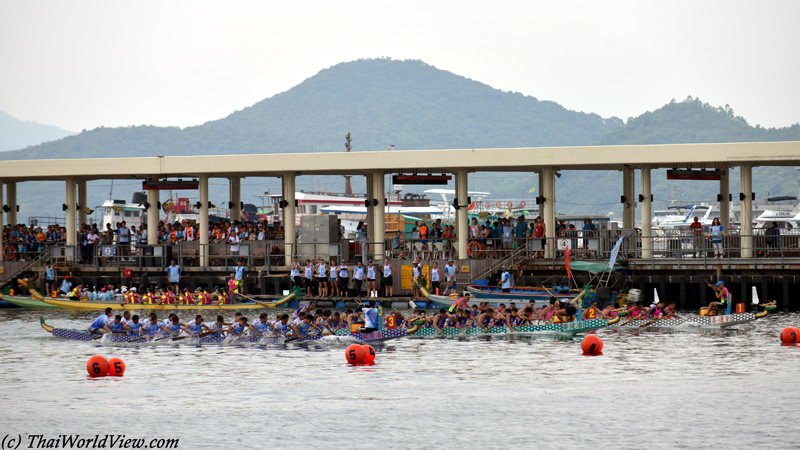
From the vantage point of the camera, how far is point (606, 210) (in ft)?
575

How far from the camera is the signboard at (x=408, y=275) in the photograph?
35.8 m

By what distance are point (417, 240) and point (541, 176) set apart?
6.62 meters

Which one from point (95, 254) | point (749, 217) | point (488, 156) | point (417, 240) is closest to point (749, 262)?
point (749, 217)

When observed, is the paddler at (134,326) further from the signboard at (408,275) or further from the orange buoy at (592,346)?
the orange buoy at (592,346)

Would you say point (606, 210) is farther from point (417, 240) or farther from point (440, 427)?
point (440, 427)

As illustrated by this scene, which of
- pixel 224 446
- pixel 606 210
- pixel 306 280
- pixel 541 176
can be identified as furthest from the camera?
pixel 606 210

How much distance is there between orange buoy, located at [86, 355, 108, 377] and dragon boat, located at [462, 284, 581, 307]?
1511 centimetres

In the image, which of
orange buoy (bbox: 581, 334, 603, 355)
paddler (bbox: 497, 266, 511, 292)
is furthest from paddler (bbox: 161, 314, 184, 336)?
orange buoy (bbox: 581, 334, 603, 355)

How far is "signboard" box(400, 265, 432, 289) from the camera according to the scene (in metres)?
35.8

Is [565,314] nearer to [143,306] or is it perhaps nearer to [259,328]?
[259,328]

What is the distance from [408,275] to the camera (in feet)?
118

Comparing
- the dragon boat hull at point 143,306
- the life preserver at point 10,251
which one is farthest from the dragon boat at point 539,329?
the life preserver at point 10,251

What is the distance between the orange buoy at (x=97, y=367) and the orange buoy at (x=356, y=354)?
633 cm

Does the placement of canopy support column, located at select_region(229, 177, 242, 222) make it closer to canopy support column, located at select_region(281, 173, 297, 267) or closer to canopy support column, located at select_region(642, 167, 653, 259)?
canopy support column, located at select_region(281, 173, 297, 267)
